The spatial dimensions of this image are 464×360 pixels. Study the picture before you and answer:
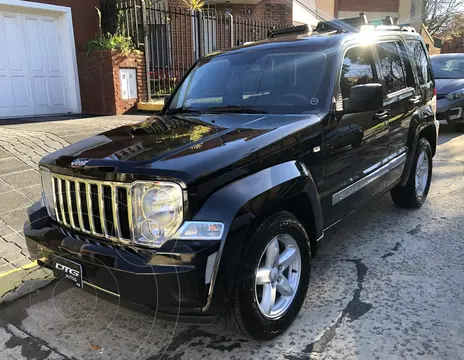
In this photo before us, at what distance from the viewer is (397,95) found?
4.29 meters

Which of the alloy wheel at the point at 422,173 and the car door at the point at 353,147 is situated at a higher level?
the car door at the point at 353,147

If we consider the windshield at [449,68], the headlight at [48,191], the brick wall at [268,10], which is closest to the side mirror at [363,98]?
the headlight at [48,191]

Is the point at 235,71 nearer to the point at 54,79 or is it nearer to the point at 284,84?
the point at 284,84

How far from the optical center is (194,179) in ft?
7.48

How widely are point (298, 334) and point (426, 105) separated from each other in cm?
342

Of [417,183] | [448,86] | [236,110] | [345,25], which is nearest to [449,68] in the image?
[448,86]

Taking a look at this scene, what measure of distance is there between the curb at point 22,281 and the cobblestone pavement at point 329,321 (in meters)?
0.07

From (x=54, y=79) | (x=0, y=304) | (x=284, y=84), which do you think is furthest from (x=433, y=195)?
(x=54, y=79)

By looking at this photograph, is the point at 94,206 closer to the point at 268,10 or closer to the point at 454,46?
the point at 268,10

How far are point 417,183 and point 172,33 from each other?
382 inches

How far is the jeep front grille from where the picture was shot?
7.88 feet

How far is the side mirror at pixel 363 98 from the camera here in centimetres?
326

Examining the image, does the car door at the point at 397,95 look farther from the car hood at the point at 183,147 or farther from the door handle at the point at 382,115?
the car hood at the point at 183,147

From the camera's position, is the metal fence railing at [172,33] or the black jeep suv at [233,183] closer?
the black jeep suv at [233,183]
